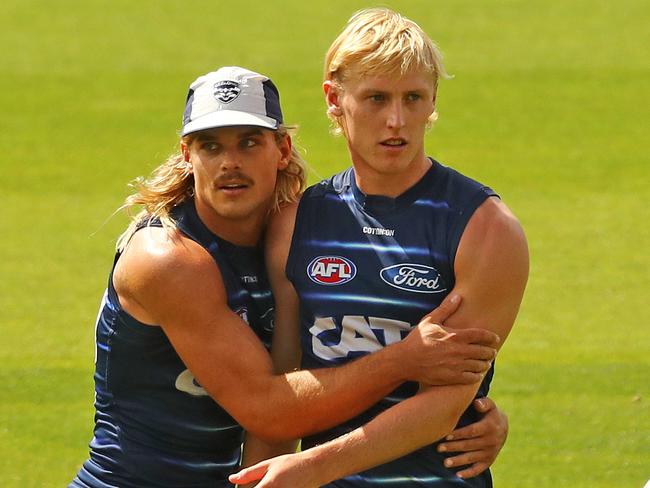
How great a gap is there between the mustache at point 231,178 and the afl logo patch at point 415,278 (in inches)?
26.9

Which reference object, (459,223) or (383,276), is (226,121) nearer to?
(383,276)

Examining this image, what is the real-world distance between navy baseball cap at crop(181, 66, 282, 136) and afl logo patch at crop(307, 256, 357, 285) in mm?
564

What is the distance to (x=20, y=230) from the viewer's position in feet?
45.6

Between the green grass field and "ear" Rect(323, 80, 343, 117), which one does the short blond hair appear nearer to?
"ear" Rect(323, 80, 343, 117)

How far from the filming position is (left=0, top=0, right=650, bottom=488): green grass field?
914 centimetres

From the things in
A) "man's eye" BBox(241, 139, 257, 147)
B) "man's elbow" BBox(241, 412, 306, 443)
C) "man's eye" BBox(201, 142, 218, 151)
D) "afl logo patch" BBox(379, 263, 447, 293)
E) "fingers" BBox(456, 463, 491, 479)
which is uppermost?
"man's eye" BBox(241, 139, 257, 147)

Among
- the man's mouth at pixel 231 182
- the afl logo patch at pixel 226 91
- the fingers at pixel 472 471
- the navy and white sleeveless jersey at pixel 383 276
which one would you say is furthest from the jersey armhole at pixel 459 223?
the afl logo patch at pixel 226 91

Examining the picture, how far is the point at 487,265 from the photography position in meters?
5.00

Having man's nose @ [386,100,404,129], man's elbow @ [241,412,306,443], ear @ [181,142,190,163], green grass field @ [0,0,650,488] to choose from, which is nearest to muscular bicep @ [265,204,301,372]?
man's elbow @ [241,412,306,443]

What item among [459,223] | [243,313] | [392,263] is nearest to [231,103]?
[243,313]

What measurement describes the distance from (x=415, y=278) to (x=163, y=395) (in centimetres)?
108

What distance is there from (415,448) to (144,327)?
3.56 feet

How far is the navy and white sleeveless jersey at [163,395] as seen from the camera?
5.48 metres

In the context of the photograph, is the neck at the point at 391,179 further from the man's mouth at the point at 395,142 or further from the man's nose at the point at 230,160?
the man's nose at the point at 230,160
